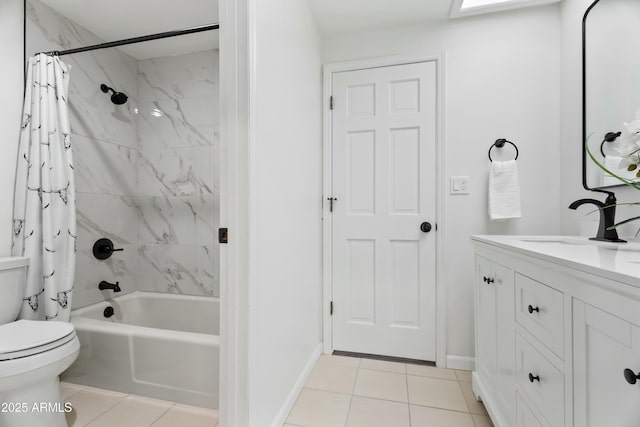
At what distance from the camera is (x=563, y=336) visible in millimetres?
807

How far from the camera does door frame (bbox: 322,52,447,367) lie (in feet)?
6.56

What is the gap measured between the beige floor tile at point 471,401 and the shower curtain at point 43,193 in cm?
237

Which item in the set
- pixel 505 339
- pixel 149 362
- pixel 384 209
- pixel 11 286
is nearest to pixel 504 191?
pixel 384 209

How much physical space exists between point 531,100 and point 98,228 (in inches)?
126

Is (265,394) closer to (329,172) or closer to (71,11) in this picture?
(329,172)

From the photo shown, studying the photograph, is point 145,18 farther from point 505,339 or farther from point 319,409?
point 505,339

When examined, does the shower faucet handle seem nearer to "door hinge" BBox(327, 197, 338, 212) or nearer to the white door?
"door hinge" BBox(327, 197, 338, 212)

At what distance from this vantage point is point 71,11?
1927mm

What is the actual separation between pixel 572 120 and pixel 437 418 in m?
1.88

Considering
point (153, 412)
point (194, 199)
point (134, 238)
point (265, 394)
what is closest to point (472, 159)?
point (265, 394)

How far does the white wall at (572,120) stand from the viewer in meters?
1.66

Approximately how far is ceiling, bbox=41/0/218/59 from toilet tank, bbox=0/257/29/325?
1.64 m

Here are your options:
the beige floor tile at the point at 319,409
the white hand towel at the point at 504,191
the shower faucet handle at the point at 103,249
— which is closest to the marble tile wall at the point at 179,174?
the shower faucet handle at the point at 103,249

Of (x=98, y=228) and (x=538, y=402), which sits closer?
(x=538, y=402)
